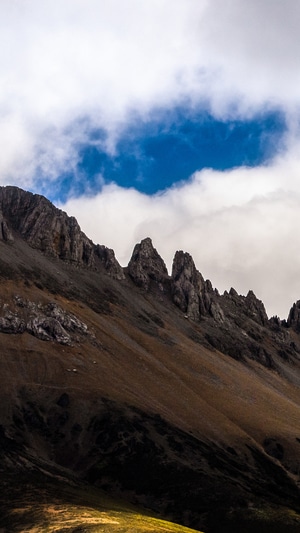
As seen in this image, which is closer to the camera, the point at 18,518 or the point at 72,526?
the point at 72,526

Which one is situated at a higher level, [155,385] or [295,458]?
[155,385]

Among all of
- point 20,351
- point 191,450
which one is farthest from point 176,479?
point 20,351

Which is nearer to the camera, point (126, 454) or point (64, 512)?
point (64, 512)

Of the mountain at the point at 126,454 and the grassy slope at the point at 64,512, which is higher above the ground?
the mountain at the point at 126,454

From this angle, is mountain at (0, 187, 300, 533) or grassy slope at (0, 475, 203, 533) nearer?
grassy slope at (0, 475, 203, 533)

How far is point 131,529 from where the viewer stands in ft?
260

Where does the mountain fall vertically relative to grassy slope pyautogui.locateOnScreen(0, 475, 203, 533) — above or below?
above

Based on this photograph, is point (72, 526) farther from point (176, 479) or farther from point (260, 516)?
point (176, 479)

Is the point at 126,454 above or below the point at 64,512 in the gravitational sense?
above

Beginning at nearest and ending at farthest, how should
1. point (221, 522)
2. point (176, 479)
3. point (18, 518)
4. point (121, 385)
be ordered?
point (18, 518)
point (221, 522)
point (176, 479)
point (121, 385)

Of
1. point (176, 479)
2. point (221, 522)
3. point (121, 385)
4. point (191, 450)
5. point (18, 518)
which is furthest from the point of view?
point (121, 385)

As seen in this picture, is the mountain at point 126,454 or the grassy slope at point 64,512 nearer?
the grassy slope at point 64,512

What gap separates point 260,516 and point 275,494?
28.4 metres

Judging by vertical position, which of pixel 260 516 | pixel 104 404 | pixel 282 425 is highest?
pixel 282 425
